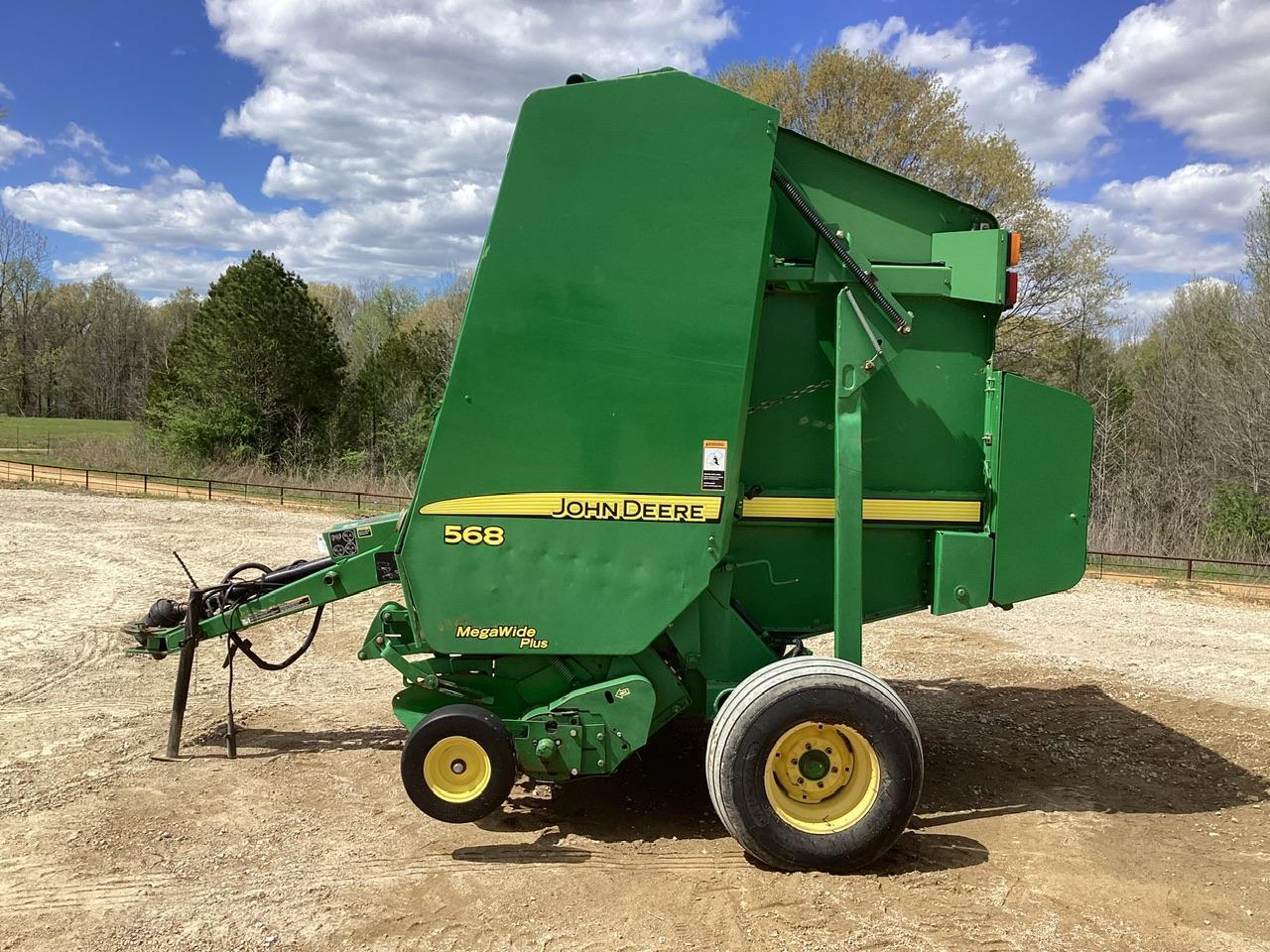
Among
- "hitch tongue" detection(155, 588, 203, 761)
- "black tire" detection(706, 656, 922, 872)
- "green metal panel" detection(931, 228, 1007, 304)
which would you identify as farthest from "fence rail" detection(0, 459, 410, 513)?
"black tire" detection(706, 656, 922, 872)

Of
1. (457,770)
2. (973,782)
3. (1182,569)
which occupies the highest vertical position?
(1182,569)

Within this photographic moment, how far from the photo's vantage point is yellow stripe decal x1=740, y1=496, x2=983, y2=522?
5.09 meters

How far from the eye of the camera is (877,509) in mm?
5156

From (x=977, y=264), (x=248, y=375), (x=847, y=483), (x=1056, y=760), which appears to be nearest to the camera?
(x=847, y=483)

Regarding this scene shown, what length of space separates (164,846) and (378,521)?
6.74ft

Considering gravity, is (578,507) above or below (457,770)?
above

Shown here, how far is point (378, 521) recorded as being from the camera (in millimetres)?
5449

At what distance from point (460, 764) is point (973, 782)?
11.0ft

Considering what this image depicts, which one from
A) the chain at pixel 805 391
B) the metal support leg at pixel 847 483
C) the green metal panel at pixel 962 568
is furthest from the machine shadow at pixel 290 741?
the green metal panel at pixel 962 568

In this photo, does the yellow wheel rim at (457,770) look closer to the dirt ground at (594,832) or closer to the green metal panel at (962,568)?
the dirt ground at (594,832)

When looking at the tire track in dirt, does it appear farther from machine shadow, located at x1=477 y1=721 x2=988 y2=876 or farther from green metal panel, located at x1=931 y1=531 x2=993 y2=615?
green metal panel, located at x1=931 y1=531 x2=993 y2=615

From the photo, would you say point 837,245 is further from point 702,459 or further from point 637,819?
point 637,819

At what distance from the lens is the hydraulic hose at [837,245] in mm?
4805

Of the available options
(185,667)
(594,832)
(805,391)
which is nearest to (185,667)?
(185,667)
